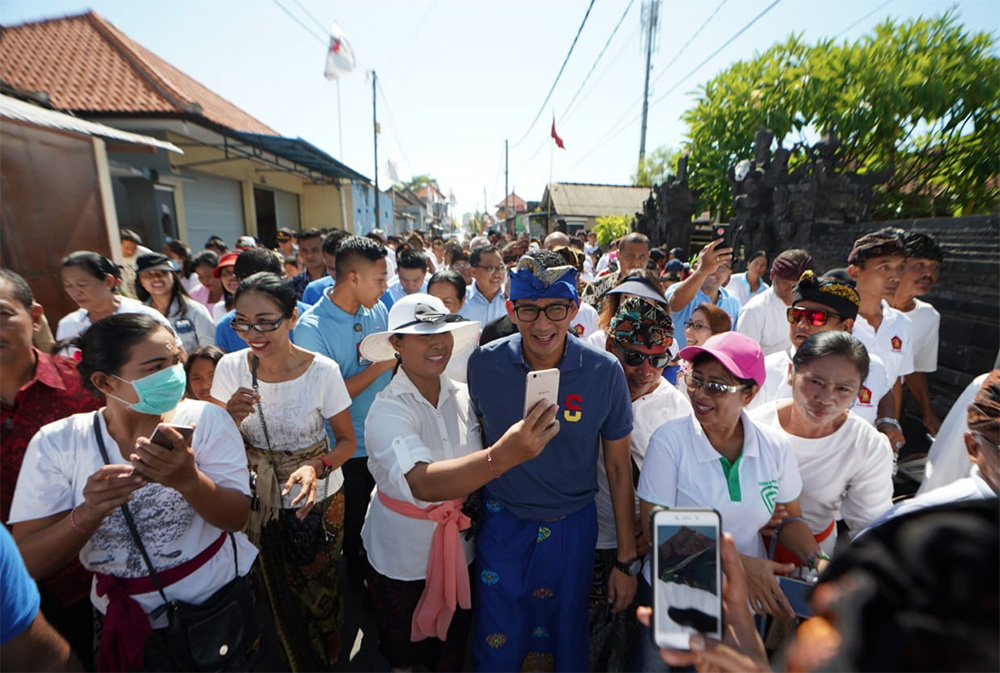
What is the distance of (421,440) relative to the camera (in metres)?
1.86

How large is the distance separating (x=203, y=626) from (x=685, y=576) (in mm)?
1673

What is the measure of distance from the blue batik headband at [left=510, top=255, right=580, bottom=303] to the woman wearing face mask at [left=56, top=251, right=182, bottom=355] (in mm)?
2511

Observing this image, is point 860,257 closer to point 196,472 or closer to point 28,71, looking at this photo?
point 196,472

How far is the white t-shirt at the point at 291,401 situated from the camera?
2295 mm

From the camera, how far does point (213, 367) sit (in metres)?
→ 2.89

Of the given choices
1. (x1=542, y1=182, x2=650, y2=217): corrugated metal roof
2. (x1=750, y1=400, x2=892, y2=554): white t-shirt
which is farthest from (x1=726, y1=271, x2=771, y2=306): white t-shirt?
(x1=542, y1=182, x2=650, y2=217): corrugated metal roof

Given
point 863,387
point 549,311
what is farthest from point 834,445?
point 549,311

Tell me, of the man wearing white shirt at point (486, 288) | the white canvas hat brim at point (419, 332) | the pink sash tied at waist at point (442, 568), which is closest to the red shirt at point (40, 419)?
the white canvas hat brim at point (419, 332)

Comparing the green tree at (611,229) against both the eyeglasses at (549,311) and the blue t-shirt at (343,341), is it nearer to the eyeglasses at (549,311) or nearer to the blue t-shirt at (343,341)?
the blue t-shirt at (343,341)

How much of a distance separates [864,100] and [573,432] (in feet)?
48.1

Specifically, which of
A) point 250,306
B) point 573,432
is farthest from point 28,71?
point 573,432

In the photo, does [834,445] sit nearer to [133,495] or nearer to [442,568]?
[442,568]

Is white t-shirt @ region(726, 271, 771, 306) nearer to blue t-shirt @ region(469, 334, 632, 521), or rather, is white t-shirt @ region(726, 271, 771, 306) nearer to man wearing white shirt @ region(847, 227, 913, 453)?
man wearing white shirt @ region(847, 227, 913, 453)

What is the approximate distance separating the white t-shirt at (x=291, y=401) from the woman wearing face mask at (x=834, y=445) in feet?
7.04
